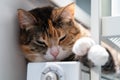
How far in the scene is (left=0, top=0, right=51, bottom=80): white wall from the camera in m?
0.83

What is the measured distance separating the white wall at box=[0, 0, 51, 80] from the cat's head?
0.03 m

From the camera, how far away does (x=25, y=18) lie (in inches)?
34.4

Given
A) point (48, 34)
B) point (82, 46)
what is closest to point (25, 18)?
point (48, 34)

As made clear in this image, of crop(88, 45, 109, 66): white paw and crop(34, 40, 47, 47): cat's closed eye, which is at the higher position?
crop(34, 40, 47, 47): cat's closed eye

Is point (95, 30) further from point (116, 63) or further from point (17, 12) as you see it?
point (17, 12)

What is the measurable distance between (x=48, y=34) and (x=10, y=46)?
0.15 m

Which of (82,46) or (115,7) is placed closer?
(82,46)

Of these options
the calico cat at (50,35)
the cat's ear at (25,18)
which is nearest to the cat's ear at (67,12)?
the calico cat at (50,35)

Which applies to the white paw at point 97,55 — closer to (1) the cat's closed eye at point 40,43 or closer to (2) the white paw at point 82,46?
(2) the white paw at point 82,46

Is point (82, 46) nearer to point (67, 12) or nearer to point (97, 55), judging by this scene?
point (97, 55)

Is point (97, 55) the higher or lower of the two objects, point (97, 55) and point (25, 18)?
the lower

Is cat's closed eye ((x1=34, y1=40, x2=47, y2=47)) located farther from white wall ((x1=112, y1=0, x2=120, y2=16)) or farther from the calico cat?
white wall ((x1=112, y1=0, x2=120, y2=16))

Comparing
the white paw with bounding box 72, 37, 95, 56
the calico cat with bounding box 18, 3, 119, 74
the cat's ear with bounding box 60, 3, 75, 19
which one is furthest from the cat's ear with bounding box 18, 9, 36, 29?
the white paw with bounding box 72, 37, 95, 56

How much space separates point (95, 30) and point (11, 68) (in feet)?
1.11
